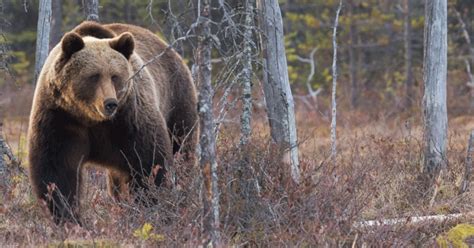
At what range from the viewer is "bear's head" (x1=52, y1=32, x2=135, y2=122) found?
6516mm

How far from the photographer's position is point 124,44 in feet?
22.4

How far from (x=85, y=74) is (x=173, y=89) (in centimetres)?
210

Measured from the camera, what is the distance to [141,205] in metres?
6.69

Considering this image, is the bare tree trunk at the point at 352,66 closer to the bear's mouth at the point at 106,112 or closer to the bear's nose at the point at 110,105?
the bear's mouth at the point at 106,112

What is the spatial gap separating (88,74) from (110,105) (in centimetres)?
47

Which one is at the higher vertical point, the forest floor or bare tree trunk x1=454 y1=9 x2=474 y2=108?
the forest floor

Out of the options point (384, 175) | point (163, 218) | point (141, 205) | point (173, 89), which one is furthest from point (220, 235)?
point (384, 175)

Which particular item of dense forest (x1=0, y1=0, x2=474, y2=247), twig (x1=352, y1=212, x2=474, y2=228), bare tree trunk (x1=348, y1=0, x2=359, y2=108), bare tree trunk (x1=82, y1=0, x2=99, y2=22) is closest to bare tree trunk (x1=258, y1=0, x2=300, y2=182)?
dense forest (x1=0, y1=0, x2=474, y2=247)

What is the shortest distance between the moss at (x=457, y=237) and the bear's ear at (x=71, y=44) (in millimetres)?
3327

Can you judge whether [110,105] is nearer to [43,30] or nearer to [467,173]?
[43,30]

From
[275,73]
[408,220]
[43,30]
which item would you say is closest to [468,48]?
[43,30]

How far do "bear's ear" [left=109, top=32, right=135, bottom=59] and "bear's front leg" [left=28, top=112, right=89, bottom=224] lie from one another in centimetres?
74

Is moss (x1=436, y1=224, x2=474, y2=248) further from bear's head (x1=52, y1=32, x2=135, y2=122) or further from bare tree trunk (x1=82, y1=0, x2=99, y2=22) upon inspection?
bare tree trunk (x1=82, y1=0, x2=99, y2=22)

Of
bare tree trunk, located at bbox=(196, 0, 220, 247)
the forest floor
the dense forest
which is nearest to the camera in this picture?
bare tree trunk, located at bbox=(196, 0, 220, 247)
